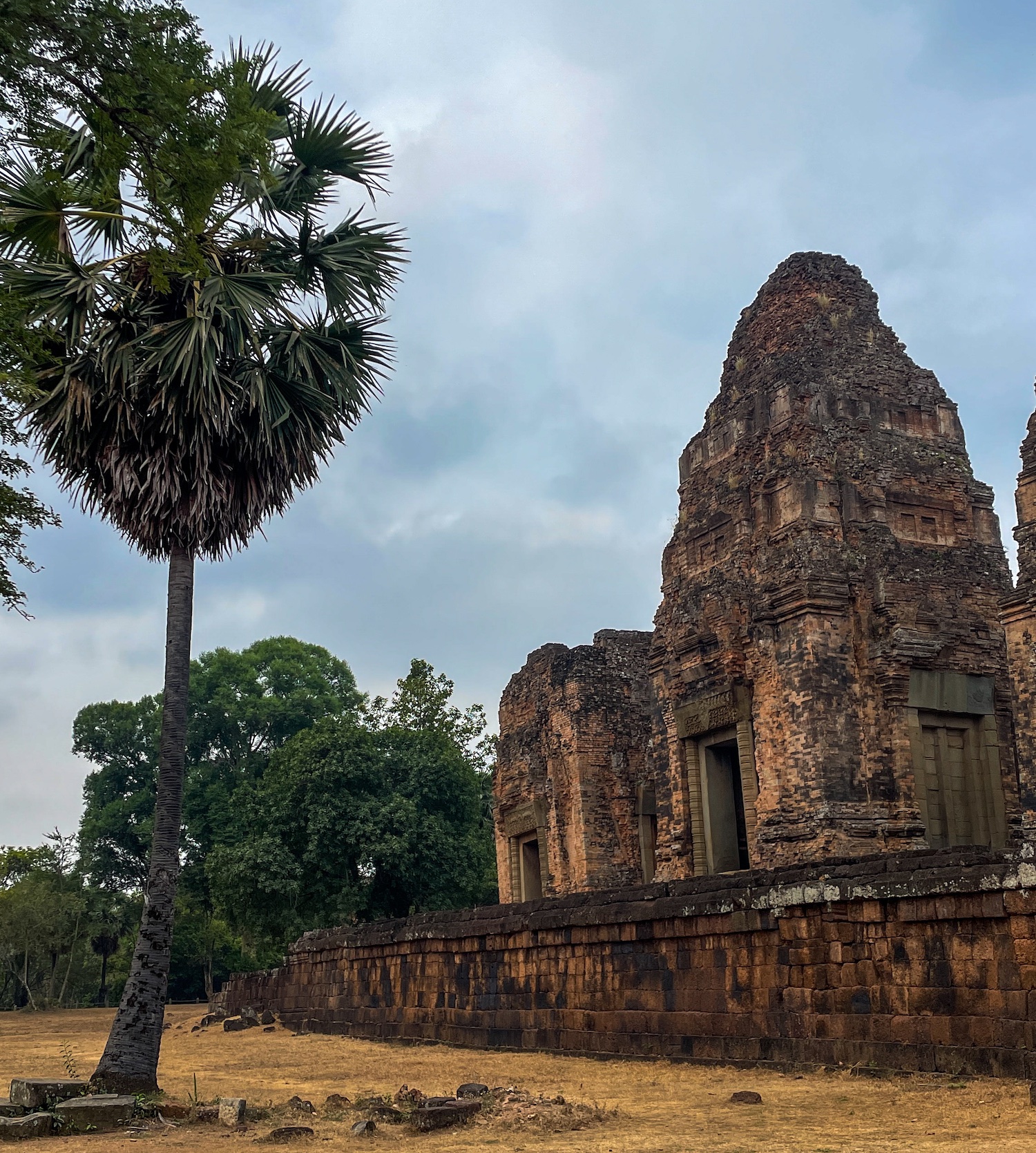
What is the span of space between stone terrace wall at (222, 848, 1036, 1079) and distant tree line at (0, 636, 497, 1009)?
10488mm

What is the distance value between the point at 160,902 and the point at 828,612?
8.87 m

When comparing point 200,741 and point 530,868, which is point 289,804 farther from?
point 200,741

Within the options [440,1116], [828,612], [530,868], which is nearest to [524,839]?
[530,868]

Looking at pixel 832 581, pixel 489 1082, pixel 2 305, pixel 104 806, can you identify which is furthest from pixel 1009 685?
pixel 104 806

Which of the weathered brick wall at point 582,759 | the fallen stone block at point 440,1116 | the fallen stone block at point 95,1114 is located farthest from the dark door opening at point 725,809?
the fallen stone block at point 95,1114

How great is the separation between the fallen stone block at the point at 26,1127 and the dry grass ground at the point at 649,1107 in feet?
0.79

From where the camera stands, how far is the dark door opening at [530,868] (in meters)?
22.8

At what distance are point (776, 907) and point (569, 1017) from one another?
11.4 feet

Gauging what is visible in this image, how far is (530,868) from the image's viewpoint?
22938mm

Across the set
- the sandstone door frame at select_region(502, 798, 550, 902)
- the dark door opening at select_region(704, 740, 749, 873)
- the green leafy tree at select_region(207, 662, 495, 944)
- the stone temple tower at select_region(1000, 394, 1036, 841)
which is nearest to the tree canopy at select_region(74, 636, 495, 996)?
the green leafy tree at select_region(207, 662, 495, 944)

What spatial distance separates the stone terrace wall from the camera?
27.9ft

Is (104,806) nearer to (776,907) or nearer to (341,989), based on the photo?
(341,989)

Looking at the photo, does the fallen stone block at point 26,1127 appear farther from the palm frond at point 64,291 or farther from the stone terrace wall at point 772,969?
the palm frond at point 64,291

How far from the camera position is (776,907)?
33.8 ft
